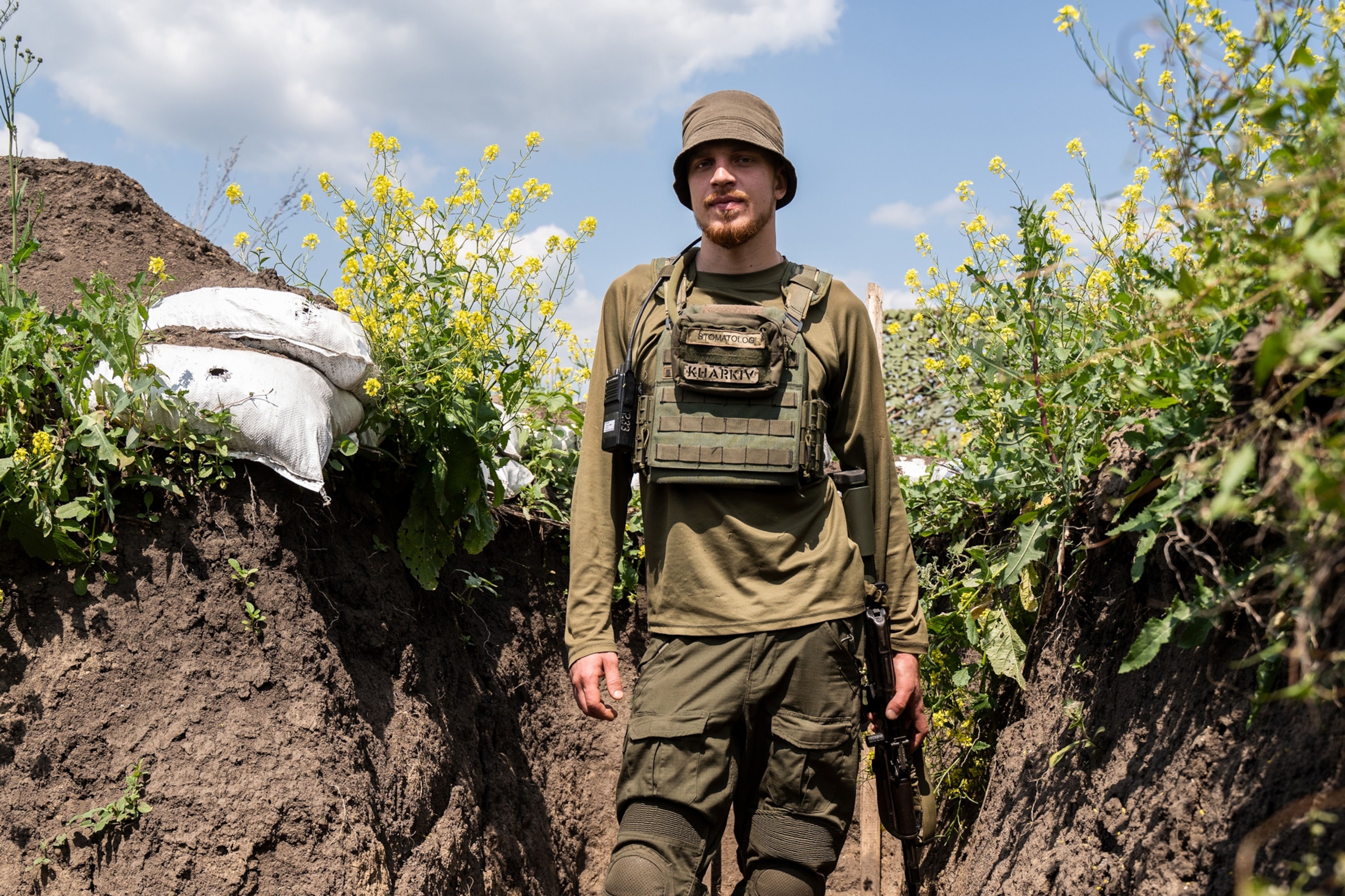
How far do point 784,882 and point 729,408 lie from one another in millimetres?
1075

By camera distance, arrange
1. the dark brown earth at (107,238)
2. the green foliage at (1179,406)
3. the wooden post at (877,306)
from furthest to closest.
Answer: the wooden post at (877,306) → the dark brown earth at (107,238) → the green foliage at (1179,406)

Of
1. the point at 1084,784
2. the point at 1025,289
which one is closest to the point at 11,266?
the point at 1025,289

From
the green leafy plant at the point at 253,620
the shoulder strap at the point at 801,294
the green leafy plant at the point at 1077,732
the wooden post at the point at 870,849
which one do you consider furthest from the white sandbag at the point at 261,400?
the wooden post at the point at 870,849

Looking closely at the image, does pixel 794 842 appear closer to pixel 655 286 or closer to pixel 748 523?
pixel 748 523

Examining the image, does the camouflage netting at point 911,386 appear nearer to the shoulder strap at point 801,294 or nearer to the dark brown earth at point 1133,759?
the dark brown earth at point 1133,759

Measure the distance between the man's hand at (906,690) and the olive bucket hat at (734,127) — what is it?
1203 mm

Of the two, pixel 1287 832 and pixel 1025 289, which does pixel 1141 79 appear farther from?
pixel 1287 832

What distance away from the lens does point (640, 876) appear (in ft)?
7.23

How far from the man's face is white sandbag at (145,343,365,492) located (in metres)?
1.23

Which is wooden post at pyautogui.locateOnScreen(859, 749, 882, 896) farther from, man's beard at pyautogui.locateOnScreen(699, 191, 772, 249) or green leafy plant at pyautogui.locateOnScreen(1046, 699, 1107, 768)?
man's beard at pyautogui.locateOnScreen(699, 191, 772, 249)

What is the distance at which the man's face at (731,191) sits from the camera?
252 centimetres

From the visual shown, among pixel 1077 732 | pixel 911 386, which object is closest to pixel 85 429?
pixel 1077 732

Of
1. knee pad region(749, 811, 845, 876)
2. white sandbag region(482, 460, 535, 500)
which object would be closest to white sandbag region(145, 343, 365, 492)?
white sandbag region(482, 460, 535, 500)

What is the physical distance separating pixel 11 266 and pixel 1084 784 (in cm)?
309
